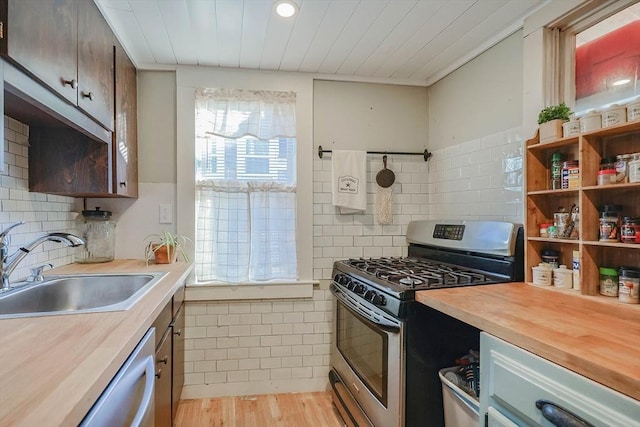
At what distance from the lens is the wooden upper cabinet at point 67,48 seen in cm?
99

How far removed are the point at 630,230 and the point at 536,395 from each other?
0.75 meters

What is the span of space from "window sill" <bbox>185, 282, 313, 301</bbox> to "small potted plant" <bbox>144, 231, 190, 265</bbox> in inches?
9.1

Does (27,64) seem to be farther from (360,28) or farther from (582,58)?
(582,58)

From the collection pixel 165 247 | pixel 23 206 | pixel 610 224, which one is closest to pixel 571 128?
pixel 610 224

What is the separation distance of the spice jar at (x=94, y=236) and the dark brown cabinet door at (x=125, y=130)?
235mm

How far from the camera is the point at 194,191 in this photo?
234cm

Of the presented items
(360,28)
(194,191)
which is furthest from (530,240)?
(194,191)

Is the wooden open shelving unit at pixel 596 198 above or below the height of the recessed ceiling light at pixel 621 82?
below

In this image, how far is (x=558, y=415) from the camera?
0.85 meters

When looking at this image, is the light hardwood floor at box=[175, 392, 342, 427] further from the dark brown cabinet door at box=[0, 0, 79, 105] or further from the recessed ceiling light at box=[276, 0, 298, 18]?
the recessed ceiling light at box=[276, 0, 298, 18]

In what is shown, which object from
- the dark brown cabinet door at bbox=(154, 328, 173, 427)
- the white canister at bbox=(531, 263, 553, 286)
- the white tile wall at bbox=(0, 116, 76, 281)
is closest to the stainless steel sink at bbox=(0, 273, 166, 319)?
the white tile wall at bbox=(0, 116, 76, 281)

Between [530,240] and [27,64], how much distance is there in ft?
6.56

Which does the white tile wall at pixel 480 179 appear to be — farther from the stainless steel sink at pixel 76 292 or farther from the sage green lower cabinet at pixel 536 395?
the stainless steel sink at pixel 76 292

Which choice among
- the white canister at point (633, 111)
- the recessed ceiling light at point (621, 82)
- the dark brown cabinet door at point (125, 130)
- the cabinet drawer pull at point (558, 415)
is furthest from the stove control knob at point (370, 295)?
the dark brown cabinet door at point (125, 130)
